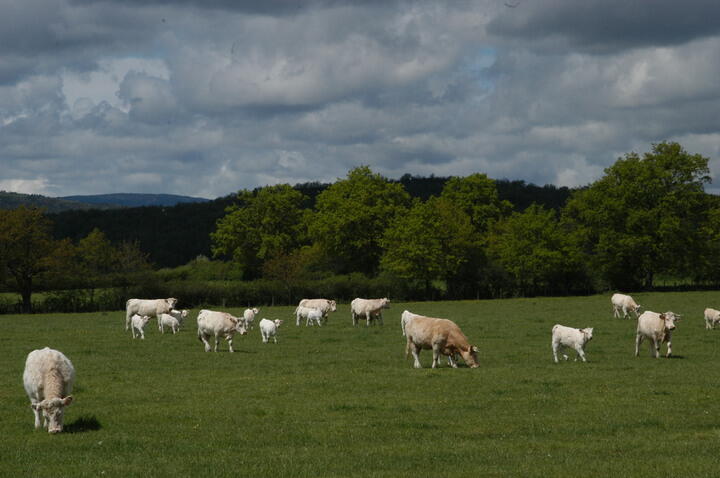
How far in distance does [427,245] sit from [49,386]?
66795 millimetres

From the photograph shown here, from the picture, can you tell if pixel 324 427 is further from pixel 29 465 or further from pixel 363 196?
pixel 363 196

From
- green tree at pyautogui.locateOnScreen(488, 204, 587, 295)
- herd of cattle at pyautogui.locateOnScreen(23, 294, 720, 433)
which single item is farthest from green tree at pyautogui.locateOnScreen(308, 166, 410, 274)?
herd of cattle at pyautogui.locateOnScreen(23, 294, 720, 433)

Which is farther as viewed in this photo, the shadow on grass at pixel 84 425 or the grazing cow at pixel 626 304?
the grazing cow at pixel 626 304

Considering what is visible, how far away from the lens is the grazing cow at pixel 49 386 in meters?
14.5

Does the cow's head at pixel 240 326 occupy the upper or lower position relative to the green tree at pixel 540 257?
lower

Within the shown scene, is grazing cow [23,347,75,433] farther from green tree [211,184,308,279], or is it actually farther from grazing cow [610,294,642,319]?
green tree [211,184,308,279]

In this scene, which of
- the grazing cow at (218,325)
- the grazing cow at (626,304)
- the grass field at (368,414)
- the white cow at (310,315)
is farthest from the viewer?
the grazing cow at (626,304)

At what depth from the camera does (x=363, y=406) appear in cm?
1733

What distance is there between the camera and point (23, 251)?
73312 millimetres

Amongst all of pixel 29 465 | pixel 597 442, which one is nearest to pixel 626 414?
pixel 597 442

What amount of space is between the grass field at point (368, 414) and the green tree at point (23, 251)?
4590cm

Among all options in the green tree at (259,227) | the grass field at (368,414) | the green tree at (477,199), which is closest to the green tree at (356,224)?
the green tree at (259,227)

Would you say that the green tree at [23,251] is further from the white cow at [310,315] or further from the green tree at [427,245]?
the white cow at [310,315]

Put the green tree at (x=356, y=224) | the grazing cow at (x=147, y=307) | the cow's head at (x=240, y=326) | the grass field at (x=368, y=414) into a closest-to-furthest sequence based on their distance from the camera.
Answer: the grass field at (x=368, y=414), the cow's head at (x=240, y=326), the grazing cow at (x=147, y=307), the green tree at (x=356, y=224)
